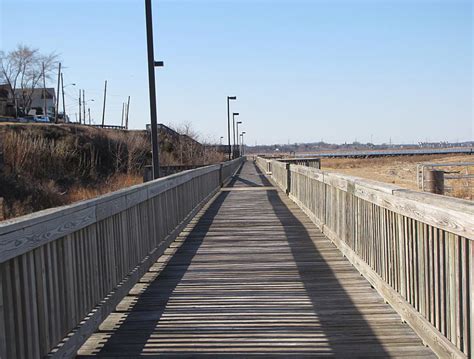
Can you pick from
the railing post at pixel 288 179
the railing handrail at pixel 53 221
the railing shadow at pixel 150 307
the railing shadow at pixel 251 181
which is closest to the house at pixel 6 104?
the railing shadow at pixel 251 181

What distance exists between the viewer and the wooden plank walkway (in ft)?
15.8

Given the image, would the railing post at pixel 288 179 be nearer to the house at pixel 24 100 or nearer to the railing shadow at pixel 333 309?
the railing shadow at pixel 333 309

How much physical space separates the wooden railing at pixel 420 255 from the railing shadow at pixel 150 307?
2.39 meters

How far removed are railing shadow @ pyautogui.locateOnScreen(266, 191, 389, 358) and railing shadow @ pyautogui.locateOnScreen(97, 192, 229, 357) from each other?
64.2 inches

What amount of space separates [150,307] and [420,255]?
293cm

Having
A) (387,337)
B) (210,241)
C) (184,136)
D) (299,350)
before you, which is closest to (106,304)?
(299,350)

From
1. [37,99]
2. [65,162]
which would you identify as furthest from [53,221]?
[37,99]

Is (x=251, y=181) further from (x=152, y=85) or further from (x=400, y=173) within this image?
(x=400, y=173)

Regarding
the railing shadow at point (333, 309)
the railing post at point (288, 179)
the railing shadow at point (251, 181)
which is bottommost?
the railing shadow at point (333, 309)

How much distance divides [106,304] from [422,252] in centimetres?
297

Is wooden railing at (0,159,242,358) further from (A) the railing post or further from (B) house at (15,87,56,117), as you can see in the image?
(B) house at (15,87,56,117)

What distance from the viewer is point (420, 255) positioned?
4.82 metres

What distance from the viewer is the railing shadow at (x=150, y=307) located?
196 inches

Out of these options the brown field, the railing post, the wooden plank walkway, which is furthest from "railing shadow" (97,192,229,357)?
the brown field
